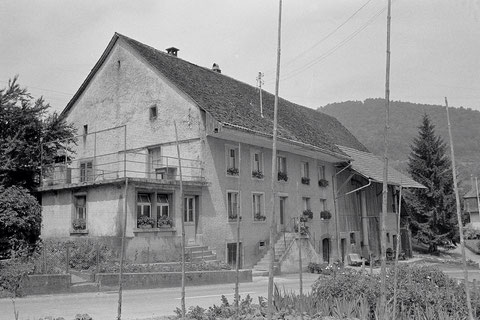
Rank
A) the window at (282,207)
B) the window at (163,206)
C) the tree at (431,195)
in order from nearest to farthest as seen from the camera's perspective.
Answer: the window at (163,206)
the window at (282,207)
the tree at (431,195)

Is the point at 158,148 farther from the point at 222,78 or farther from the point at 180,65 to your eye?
the point at 222,78

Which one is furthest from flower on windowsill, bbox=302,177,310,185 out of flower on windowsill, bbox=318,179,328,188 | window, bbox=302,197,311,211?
flower on windowsill, bbox=318,179,328,188

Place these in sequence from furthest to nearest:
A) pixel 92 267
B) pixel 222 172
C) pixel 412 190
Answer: pixel 412 190
pixel 222 172
pixel 92 267

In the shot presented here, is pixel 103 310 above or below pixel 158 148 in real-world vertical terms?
below

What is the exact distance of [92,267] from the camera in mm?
19469

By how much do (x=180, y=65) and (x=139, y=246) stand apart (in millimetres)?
13259

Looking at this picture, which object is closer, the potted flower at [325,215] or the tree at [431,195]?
the potted flower at [325,215]

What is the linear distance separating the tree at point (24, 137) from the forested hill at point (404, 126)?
50021 mm

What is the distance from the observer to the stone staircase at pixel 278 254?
87.1ft

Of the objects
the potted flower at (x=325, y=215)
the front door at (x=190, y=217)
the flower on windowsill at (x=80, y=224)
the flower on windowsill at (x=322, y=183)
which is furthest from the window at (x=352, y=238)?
the flower on windowsill at (x=80, y=224)

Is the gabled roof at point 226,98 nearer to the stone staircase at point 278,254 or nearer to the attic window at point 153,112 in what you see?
the attic window at point 153,112

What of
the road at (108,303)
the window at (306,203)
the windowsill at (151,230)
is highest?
the window at (306,203)

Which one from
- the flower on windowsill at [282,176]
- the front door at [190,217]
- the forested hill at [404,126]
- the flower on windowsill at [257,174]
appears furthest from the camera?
the forested hill at [404,126]

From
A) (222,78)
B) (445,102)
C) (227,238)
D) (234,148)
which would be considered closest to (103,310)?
(445,102)
